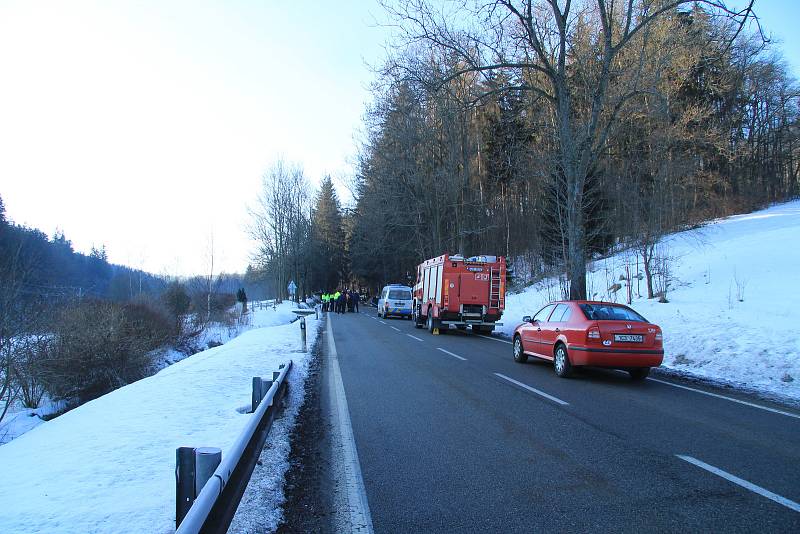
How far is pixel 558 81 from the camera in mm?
18750

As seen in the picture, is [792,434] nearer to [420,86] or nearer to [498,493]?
[498,493]

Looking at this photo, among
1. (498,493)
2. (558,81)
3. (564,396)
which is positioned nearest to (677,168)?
(558,81)

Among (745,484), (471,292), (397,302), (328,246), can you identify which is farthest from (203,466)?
(328,246)

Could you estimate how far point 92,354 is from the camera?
15430 millimetres

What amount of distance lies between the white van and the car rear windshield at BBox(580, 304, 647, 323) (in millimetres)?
24803

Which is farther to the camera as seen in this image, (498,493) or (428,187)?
(428,187)

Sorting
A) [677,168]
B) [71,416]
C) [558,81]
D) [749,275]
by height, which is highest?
[558,81]

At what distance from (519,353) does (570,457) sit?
7.70m

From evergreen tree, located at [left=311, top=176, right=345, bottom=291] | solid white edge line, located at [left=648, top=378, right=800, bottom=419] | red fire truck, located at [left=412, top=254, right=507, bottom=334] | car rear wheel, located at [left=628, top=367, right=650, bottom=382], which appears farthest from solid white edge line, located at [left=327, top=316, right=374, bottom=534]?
evergreen tree, located at [left=311, top=176, right=345, bottom=291]

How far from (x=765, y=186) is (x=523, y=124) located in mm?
21821

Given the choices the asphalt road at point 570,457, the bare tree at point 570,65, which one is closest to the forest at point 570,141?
the bare tree at point 570,65

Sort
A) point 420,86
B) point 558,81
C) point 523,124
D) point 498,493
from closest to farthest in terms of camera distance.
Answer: point 498,493, point 420,86, point 558,81, point 523,124

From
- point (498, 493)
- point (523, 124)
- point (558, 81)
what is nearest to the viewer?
point (498, 493)

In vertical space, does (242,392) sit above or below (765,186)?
below
